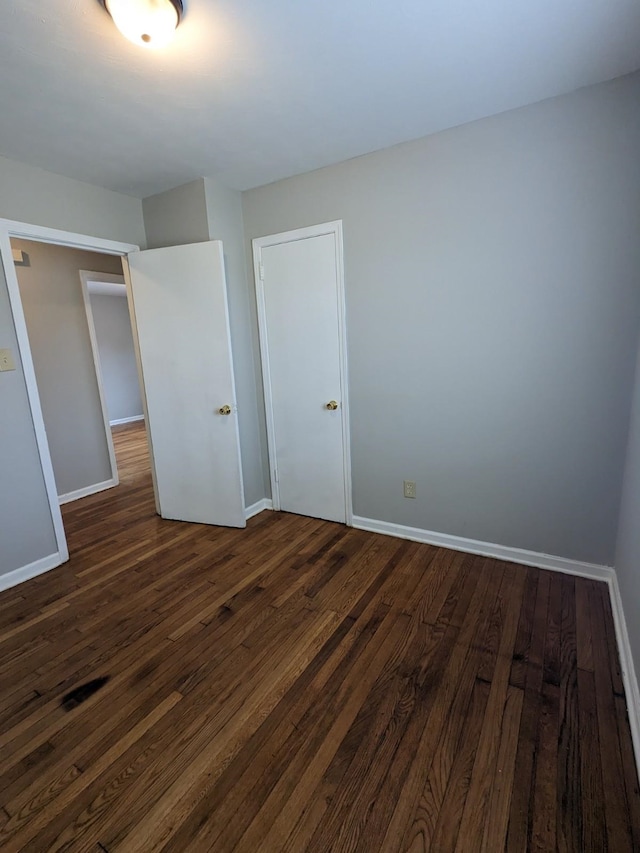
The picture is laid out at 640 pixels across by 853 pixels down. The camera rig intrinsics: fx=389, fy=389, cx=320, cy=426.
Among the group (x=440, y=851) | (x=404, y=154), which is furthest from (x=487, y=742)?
(x=404, y=154)

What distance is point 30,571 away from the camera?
2.46m

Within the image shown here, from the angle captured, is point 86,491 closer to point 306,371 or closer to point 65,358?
point 65,358

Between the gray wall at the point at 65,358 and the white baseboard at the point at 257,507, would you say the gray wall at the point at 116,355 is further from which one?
the white baseboard at the point at 257,507

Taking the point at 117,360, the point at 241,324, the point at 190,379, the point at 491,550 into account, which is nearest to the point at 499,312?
the point at 491,550

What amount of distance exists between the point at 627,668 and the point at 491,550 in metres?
0.90

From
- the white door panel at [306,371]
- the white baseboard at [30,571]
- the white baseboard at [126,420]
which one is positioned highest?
the white door panel at [306,371]

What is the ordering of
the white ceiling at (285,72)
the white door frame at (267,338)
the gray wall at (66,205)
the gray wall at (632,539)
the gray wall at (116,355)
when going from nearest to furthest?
the white ceiling at (285,72) < the gray wall at (632,539) < the gray wall at (66,205) < the white door frame at (267,338) < the gray wall at (116,355)

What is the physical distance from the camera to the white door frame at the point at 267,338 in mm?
2572

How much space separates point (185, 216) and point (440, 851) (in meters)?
3.38

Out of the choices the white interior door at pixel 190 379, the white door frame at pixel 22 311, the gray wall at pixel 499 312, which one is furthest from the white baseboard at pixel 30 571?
the gray wall at pixel 499 312

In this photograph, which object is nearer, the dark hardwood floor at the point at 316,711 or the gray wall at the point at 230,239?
the dark hardwood floor at the point at 316,711

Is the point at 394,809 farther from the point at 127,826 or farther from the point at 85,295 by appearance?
the point at 85,295

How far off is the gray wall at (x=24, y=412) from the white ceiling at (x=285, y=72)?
174 mm

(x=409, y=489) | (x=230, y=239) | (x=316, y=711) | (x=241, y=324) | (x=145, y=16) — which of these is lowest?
(x=316, y=711)
